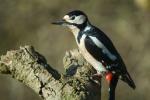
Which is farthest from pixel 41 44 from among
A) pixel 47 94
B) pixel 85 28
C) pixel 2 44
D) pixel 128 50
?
pixel 47 94

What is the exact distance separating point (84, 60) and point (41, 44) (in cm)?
606

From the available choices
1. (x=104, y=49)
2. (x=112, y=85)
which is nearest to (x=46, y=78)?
(x=112, y=85)

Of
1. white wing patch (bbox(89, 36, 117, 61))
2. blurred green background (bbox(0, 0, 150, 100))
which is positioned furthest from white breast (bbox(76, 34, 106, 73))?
blurred green background (bbox(0, 0, 150, 100))

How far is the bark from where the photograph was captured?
4336 mm

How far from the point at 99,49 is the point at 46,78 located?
1.88 meters

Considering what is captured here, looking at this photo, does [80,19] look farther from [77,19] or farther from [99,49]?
[99,49]

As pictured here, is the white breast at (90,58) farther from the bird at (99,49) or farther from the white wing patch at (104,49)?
the white wing patch at (104,49)

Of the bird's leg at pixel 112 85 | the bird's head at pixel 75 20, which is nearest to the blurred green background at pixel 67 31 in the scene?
the bird's head at pixel 75 20

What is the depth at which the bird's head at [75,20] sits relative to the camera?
622 cm

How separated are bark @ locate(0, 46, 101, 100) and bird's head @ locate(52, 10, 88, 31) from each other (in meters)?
1.40

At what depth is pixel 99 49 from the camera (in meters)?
6.25

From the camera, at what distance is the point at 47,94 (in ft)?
14.4

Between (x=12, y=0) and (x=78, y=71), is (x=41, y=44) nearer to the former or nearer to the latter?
(x=12, y=0)

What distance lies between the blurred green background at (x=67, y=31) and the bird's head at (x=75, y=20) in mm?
4047
